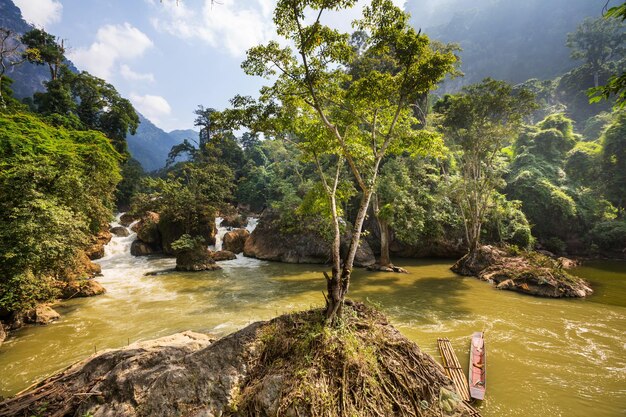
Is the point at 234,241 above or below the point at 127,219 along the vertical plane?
below

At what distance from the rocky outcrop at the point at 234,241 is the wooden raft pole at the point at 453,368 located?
73.8 ft

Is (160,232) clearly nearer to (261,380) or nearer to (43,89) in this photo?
(261,380)

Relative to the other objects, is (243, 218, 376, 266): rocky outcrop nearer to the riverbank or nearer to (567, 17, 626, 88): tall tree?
the riverbank

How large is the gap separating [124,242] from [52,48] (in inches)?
1033

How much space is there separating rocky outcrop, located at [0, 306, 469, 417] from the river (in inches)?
99.0

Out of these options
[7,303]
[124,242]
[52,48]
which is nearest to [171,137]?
[52,48]

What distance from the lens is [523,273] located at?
15875 mm

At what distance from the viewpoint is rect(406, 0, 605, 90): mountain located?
84375 millimetres

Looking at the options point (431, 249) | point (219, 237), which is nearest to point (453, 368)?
point (431, 249)

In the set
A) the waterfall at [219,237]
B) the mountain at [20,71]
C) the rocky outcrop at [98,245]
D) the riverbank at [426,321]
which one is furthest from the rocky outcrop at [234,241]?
the mountain at [20,71]

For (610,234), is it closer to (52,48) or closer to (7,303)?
(7,303)

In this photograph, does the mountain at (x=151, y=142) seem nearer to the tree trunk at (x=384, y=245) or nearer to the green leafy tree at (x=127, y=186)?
the green leafy tree at (x=127, y=186)

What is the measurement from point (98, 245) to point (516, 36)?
128549mm

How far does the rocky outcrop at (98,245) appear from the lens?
20798 mm
